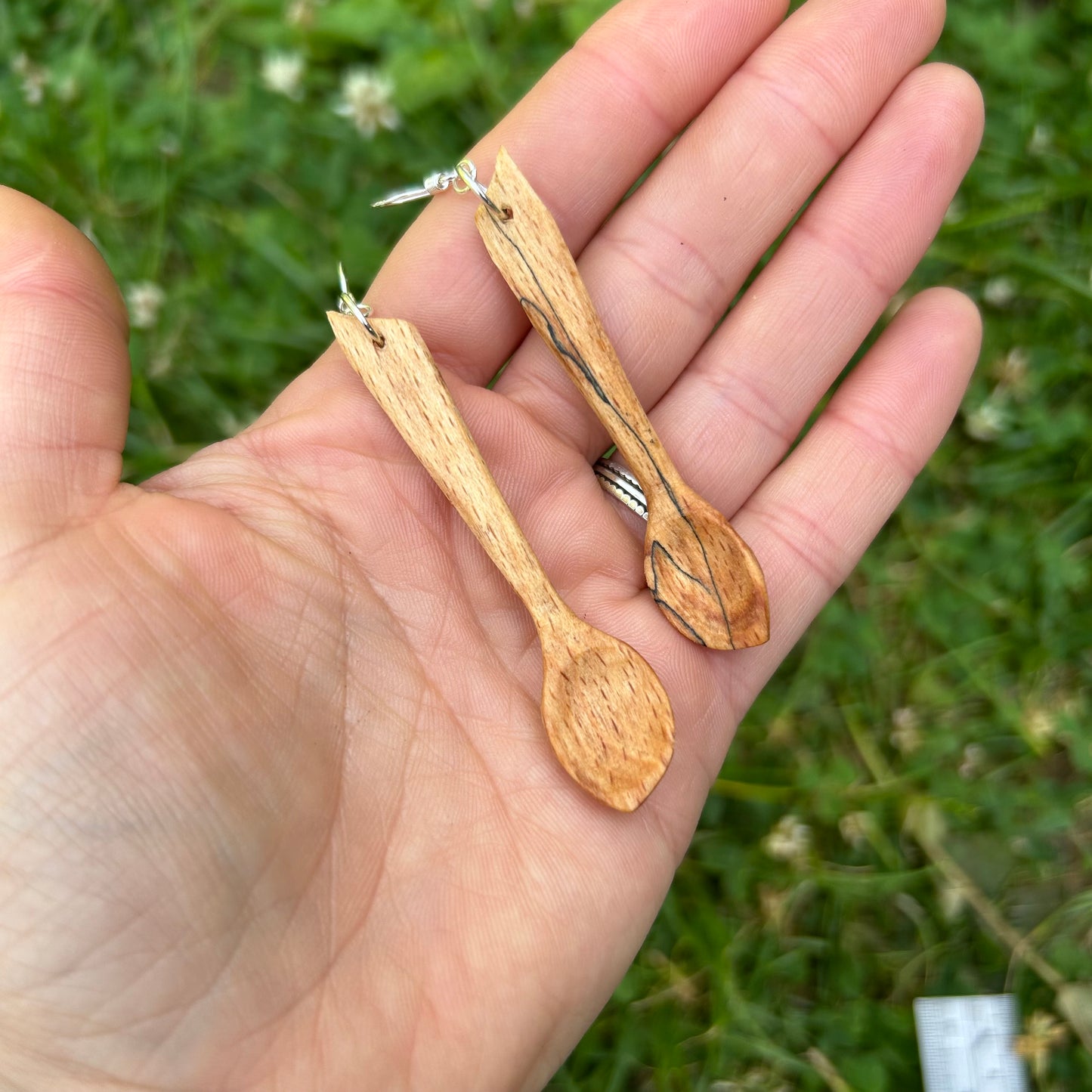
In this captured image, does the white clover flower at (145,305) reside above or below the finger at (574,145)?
below

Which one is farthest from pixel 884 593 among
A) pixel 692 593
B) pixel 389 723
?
pixel 389 723

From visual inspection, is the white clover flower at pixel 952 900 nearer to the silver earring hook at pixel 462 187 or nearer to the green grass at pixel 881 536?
the green grass at pixel 881 536

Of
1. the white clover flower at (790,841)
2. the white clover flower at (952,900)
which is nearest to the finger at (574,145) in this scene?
the white clover flower at (790,841)

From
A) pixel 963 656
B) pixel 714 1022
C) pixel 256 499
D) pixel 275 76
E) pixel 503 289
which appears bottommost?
pixel 714 1022

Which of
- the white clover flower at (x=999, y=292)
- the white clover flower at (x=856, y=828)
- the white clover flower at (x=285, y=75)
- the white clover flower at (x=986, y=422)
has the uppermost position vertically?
the white clover flower at (x=285, y=75)

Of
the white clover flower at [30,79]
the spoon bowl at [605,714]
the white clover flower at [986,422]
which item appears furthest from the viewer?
the white clover flower at [30,79]

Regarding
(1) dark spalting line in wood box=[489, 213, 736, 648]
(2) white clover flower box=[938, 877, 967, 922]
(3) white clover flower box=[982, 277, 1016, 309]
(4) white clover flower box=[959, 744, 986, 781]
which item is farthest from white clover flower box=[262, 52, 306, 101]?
(2) white clover flower box=[938, 877, 967, 922]

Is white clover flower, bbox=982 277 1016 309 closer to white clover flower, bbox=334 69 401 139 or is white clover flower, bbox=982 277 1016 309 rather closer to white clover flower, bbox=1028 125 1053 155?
white clover flower, bbox=1028 125 1053 155

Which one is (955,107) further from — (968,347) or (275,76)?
(275,76)
